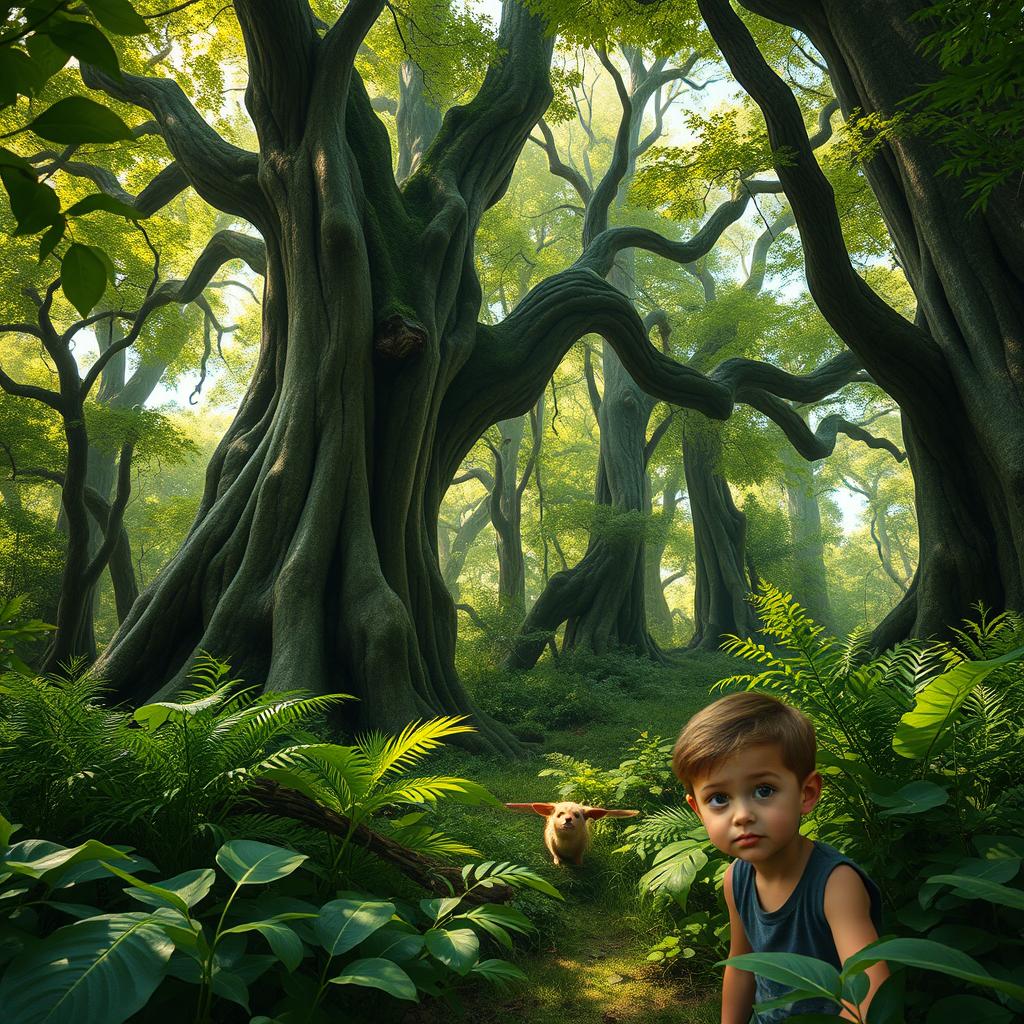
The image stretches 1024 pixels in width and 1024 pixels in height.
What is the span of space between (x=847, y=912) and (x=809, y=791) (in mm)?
242

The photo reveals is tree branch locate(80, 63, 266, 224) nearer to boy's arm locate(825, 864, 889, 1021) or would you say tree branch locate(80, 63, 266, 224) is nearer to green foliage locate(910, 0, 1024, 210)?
green foliage locate(910, 0, 1024, 210)

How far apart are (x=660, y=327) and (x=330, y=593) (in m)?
13.0

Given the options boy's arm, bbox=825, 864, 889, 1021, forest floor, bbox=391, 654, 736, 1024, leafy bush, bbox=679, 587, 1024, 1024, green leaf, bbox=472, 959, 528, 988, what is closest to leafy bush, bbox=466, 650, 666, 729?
forest floor, bbox=391, 654, 736, 1024

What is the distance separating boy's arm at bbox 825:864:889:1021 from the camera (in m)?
1.51

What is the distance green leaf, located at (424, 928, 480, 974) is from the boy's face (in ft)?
2.01

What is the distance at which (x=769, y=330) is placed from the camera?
17.5m

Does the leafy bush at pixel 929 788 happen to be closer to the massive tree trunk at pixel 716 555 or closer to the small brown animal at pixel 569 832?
the small brown animal at pixel 569 832

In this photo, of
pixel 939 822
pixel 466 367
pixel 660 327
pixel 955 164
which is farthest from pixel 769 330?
pixel 939 822

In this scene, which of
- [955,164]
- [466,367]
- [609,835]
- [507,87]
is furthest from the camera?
[507,87]

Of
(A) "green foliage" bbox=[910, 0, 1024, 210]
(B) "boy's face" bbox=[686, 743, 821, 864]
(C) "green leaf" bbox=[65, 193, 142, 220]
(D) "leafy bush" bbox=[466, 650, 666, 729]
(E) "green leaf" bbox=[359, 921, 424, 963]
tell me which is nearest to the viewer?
(C) "green leaf" bbox=[65, 193, 142, 220]

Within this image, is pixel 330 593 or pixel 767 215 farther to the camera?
pixel 767 215

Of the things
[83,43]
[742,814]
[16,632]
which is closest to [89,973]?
[16,632]

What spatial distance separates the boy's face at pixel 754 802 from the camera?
5.28ft

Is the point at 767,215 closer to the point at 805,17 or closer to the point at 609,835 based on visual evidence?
the point at 805,17
